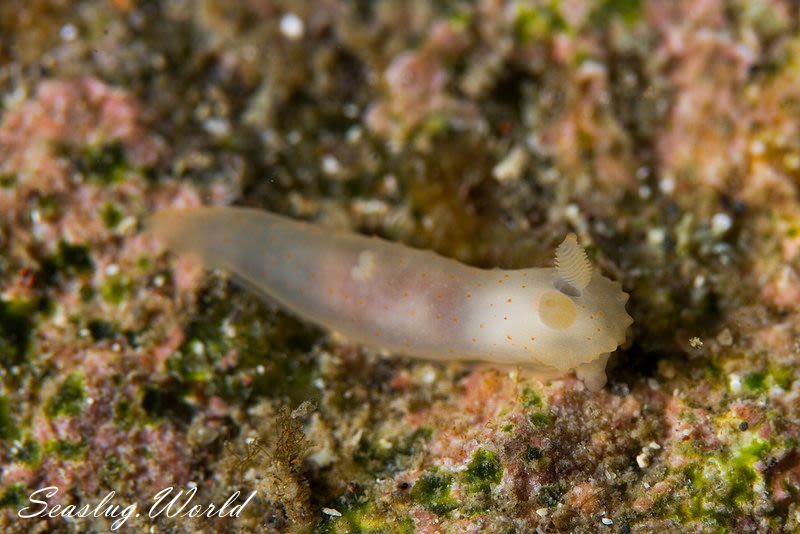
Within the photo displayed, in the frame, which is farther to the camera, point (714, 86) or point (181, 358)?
point (714, 86)

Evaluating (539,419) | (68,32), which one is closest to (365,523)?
(539,419)

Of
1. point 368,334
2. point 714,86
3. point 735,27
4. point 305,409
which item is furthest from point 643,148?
point 305,409

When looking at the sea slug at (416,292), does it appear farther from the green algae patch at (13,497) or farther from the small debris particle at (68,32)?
the green algae patch at (13,497)

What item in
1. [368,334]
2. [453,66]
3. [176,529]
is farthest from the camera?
[453,66]

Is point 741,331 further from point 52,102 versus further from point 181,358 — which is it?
point 52,102

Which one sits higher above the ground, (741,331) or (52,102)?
(52,102)

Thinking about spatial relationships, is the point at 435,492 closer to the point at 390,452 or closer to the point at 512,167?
the point at 390,452
